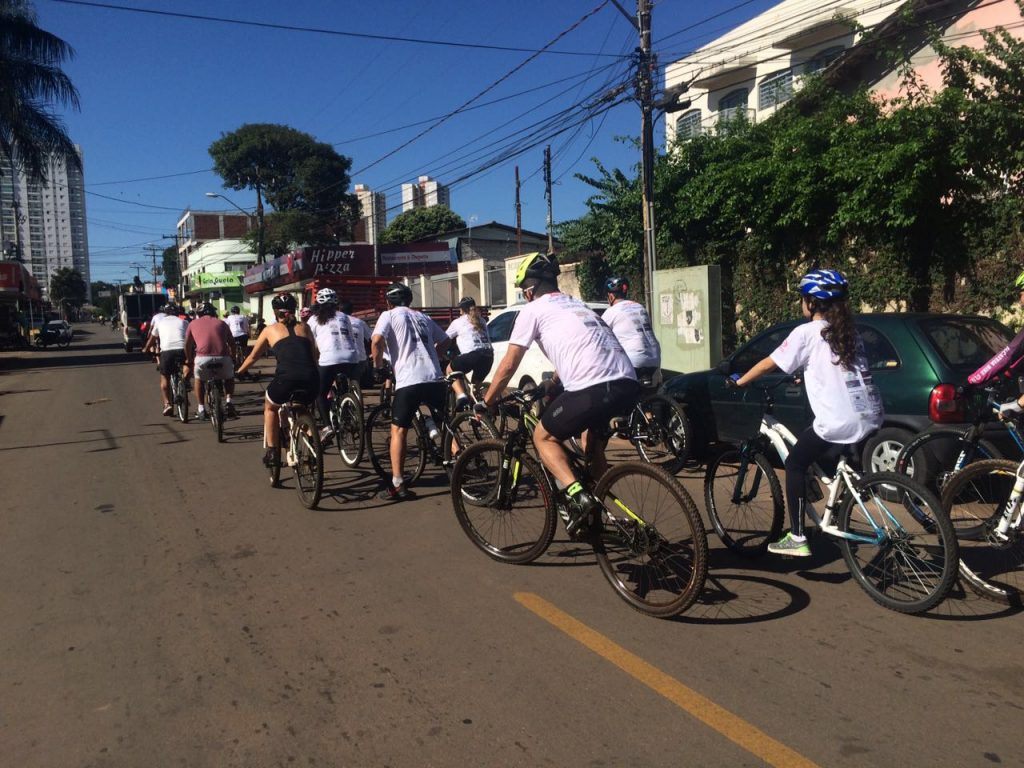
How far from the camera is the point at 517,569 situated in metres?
5.01

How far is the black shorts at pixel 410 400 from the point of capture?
6.50 meters

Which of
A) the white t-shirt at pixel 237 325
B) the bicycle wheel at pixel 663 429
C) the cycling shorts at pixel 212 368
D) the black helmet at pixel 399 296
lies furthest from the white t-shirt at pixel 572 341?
the white t-shirt at pixel 237 325

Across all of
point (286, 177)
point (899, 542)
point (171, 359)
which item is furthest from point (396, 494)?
point (286, 177)

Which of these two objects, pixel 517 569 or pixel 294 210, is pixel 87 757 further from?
pixel 294 210

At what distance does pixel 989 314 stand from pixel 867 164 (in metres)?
2.61

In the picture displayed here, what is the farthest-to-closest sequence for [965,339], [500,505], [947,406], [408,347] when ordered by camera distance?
[408,347] < [965,339] < [947,406] < [500,505]

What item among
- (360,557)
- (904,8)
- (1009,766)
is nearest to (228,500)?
(360,557)

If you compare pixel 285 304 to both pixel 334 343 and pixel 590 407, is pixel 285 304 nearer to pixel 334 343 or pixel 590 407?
pixel 334 343

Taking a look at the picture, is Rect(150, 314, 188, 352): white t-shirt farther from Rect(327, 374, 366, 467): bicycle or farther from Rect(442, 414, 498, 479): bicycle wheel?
Rect(442, 414, 498, 479): bicycle wheel

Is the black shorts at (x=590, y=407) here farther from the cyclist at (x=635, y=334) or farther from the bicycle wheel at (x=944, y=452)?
the cyclist at (x=635, y=334)

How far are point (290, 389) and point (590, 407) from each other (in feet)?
11.0

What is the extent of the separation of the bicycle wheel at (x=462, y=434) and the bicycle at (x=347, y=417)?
1168 millimetres

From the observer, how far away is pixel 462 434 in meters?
6.80

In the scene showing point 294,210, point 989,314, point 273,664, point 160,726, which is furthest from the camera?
point 294,210
